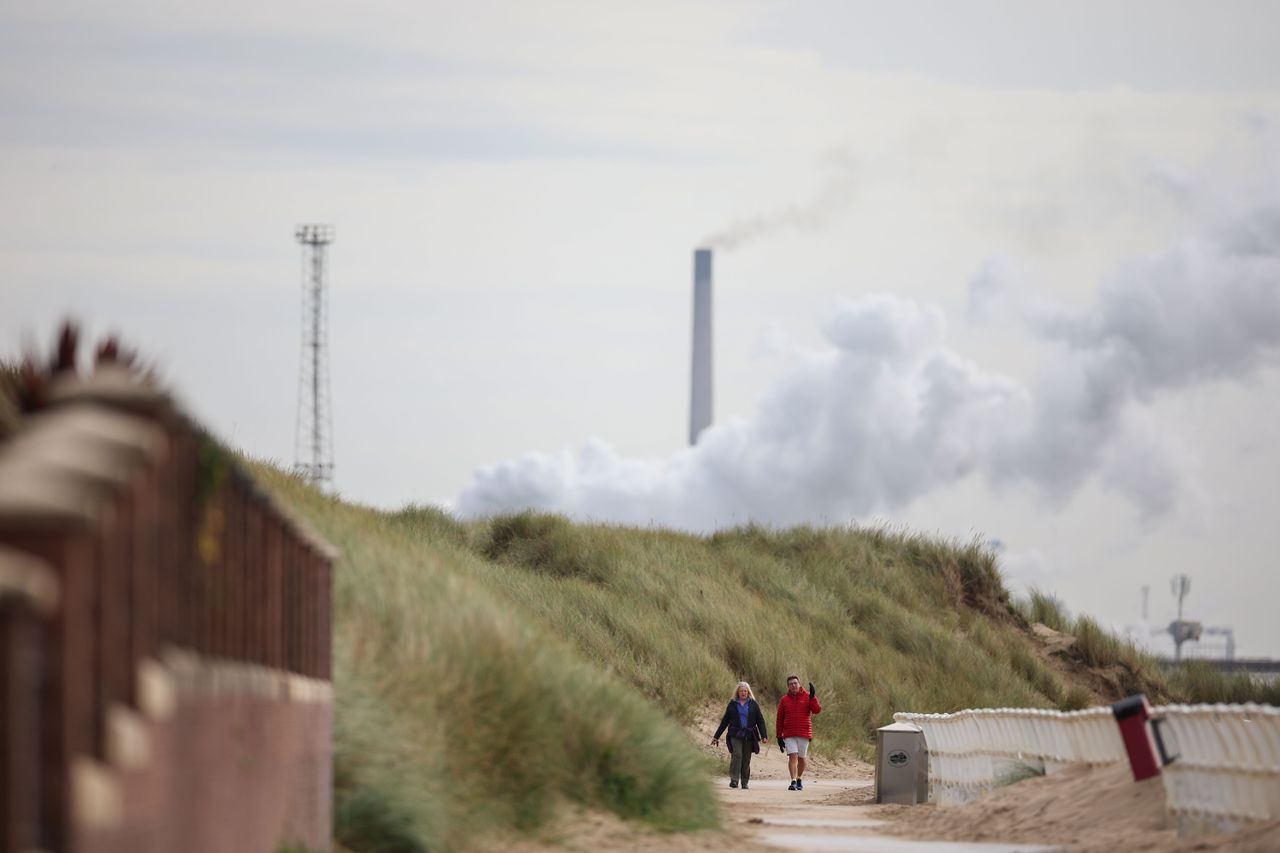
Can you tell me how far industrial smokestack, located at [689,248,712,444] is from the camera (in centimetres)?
12419

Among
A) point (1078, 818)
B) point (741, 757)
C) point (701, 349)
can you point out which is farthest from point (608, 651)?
point (701, 349)

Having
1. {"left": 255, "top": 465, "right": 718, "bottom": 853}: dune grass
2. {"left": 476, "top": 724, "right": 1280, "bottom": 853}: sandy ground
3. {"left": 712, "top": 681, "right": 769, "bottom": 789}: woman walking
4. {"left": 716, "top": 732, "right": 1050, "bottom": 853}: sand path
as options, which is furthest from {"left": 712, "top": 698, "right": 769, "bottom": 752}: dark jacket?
{"left": 255, "top": 465, "right": 718, "bottom": 853}: dune grass

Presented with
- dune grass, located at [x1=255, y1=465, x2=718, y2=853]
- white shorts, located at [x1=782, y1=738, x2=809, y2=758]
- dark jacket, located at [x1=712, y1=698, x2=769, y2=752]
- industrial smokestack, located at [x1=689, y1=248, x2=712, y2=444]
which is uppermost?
industrial smokestack, located at [x1=689, y1=248, x2=712, y2=444]

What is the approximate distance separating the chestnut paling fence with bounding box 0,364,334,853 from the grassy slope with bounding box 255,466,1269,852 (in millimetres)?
4383

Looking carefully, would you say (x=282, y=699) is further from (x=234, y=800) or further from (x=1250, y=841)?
(x=1250, y=841)

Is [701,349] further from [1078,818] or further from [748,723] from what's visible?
[1078,818]

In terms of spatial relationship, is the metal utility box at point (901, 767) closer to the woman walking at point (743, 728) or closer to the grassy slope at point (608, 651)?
the woman walking at point (743, 728)

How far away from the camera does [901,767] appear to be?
23.1 m

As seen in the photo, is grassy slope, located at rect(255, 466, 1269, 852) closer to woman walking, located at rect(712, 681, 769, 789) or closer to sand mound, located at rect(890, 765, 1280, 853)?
woman walking, located at rect(712, 681, 769, 789)

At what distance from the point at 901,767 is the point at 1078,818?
21.9ft

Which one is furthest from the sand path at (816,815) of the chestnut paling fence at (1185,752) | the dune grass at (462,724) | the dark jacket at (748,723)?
the chestnut paling fence at (1185,752)

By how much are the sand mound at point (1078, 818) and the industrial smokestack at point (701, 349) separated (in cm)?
10437

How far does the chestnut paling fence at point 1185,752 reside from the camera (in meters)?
13.4

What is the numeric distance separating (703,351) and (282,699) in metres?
116
